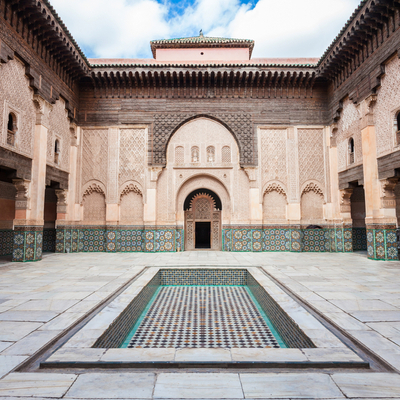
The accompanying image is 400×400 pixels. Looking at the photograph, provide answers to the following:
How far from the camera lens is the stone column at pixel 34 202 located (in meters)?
5.59

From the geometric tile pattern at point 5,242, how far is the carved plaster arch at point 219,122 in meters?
3.89

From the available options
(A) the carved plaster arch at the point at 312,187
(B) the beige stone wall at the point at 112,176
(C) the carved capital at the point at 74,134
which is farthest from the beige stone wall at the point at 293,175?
(C) the carved capital at the point at 74,134

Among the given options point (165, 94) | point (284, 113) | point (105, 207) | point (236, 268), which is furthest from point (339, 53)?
point (105, 207)

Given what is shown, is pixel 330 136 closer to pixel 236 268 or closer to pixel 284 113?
pixel 284 113

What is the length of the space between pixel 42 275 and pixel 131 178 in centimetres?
380

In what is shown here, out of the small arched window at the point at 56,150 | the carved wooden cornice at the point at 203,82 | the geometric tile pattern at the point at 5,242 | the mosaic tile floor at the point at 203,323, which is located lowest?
the mosaic tile floor at the point at 203,323

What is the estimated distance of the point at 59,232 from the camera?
23.6ft

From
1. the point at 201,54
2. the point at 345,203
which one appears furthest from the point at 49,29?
the point at 345,203

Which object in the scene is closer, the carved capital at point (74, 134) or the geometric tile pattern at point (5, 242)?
the geometric tile pattern at point (5, 242)

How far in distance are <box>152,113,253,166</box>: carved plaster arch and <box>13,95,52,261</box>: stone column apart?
2.60 m

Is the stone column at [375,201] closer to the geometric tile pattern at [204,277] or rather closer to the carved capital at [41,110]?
the geometric tile pattern at [204,277]

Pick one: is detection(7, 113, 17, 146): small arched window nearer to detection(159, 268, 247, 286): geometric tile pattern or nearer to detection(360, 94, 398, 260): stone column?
detection(159, 268, 247, 286): geometric tile pattern

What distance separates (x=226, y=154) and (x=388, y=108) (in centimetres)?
368

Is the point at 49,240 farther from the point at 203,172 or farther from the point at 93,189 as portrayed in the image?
the point at 203,172
